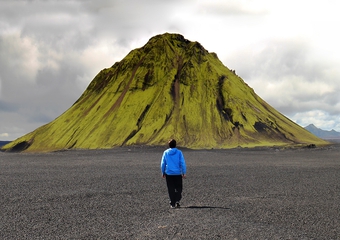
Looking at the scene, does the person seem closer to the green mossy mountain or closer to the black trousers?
the black trousers

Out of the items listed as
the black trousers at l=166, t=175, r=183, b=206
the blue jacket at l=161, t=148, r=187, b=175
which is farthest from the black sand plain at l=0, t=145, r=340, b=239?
the blue jacket at l=161, t=148, r=187, b=175

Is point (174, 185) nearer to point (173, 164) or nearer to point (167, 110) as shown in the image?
point (173, 164)

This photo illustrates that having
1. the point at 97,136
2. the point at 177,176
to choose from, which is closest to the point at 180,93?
the point at 97,136

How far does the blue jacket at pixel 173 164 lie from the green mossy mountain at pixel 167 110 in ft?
228

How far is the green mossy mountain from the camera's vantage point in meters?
89.2

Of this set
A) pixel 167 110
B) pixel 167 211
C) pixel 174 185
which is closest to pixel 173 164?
pixel 174 185

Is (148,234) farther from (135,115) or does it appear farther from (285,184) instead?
(135,115)

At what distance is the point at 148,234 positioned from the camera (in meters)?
9.18

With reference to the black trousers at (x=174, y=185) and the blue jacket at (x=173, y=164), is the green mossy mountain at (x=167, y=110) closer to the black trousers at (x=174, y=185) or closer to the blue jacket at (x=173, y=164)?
the black trousers at (x=174, y=185)

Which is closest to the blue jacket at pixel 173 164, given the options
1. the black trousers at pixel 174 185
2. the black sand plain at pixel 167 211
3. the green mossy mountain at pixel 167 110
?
the black trousers at pixel 174 185

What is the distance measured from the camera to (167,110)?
9719 cm

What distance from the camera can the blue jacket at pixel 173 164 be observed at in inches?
481

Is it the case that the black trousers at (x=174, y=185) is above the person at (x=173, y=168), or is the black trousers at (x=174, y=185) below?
below

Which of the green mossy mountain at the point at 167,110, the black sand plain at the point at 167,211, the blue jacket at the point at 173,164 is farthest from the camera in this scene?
the green mossy mountain at the point at 167,110
